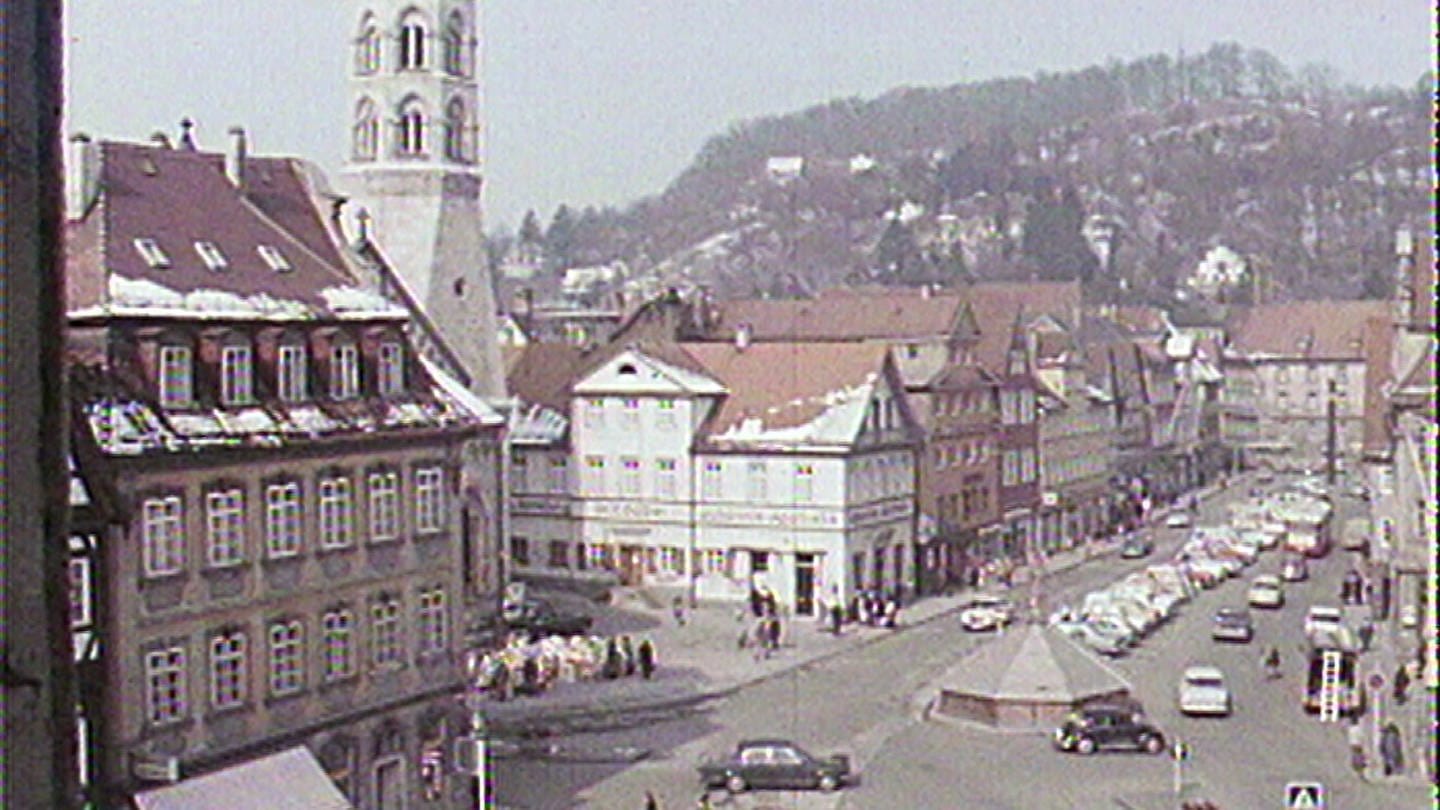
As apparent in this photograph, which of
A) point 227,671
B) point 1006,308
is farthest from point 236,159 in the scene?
point 1006,308

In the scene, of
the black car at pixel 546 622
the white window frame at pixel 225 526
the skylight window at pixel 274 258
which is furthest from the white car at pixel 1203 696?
the white window frame at pixel 225 526

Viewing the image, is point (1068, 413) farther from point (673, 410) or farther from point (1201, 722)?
point (1201, 722)

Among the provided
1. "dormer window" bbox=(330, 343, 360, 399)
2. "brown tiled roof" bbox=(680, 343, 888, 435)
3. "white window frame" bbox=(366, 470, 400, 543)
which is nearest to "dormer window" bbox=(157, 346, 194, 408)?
"dormer window" bbox=(330, 343, 360, 399)

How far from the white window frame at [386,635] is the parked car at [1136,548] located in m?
36.5

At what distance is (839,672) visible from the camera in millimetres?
38125

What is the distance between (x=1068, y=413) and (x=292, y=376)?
4381 centimetres

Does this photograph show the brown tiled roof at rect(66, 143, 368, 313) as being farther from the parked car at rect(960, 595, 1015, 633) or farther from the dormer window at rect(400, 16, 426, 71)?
the parked car at rect(960, 595, 1015, 633)

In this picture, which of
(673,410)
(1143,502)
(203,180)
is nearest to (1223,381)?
(1143,502)

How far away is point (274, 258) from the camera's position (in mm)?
27359

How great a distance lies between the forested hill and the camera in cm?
13600

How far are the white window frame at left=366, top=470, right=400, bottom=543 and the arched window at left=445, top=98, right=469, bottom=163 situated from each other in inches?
677

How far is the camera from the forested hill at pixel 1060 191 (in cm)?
13600

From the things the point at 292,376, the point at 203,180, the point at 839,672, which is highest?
the point at 203,180

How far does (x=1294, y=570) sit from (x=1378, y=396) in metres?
5.26
